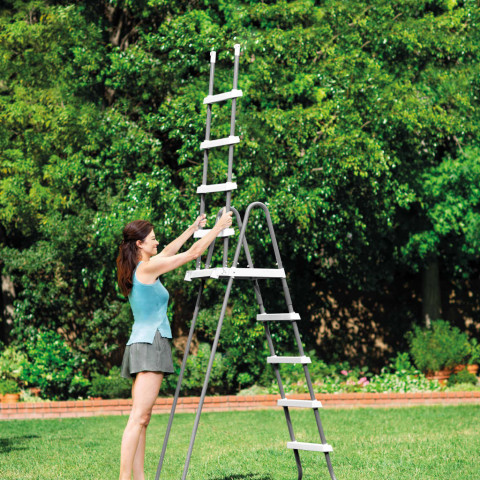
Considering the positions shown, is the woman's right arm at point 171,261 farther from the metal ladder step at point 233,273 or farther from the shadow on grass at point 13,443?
the shadow on grass at point 13,443

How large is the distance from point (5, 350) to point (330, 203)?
235 inches

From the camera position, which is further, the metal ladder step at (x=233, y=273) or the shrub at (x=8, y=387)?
the shrub at (x=8, y=387)

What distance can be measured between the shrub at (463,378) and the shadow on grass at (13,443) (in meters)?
Result: 6.74

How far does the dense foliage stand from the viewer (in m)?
11.7

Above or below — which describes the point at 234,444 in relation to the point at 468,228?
below

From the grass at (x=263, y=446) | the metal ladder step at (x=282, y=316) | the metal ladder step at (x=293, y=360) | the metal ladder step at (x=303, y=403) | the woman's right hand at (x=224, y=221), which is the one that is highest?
the woman's right hand at (x=224, y=221)

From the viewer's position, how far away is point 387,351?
52.3ft

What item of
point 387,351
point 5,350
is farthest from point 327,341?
point 5,350

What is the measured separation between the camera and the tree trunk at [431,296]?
15.2 m

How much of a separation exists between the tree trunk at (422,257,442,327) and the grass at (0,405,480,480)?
3.67 meters

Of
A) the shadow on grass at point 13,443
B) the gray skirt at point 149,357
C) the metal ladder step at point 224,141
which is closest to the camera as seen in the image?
the gray skirt at point 149,357

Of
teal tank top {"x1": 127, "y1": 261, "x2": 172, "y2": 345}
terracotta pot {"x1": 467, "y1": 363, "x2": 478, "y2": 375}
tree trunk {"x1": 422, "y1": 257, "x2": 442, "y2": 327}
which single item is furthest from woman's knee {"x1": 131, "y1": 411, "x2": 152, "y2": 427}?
tree trunk {"x1": 422, "y1": 257, "x2": 442, "y2": 327}

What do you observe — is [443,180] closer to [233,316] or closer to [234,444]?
[233,316]

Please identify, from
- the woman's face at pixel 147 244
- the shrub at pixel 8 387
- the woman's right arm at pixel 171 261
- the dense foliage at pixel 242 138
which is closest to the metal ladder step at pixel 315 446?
the woman's right arm at pixel 171 261
